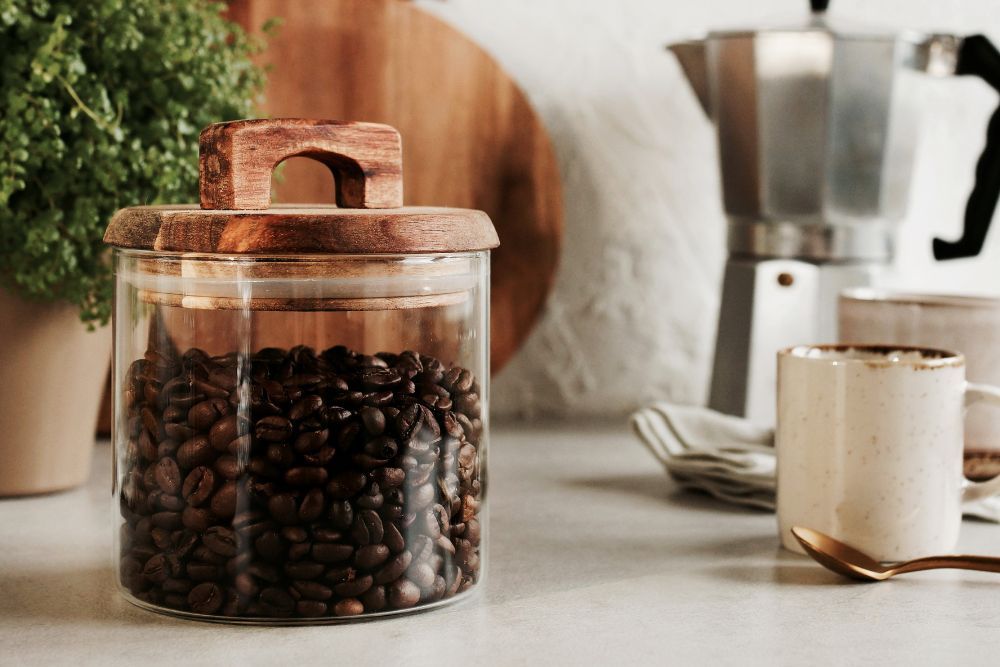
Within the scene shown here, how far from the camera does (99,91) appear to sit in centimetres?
79

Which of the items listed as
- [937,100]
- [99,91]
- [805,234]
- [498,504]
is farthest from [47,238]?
[937,100]

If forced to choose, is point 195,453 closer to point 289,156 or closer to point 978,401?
point 289,156

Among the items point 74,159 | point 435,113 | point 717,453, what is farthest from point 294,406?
point 435,113

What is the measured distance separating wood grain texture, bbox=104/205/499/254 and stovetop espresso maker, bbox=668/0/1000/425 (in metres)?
0.48

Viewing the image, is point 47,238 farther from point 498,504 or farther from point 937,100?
point 937,100

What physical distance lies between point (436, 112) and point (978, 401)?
607 mm

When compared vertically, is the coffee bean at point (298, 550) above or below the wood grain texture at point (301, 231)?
below

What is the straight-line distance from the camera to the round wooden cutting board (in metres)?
1.12

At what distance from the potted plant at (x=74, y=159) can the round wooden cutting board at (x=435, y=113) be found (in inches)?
8.8

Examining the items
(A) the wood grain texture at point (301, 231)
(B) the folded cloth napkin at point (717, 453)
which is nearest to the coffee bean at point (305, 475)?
(A) the wood grain texture at point (301, 231)

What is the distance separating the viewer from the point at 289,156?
62cm

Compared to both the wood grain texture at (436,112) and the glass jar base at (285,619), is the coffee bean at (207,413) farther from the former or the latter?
the wood grain texture at (436,112)

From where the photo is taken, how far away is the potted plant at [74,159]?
77 centimetres

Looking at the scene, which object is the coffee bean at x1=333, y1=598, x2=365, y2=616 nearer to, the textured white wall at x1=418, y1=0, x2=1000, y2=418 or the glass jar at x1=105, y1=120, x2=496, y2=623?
the glass jar at x1=105, y1=120, x2=496, y2=623
